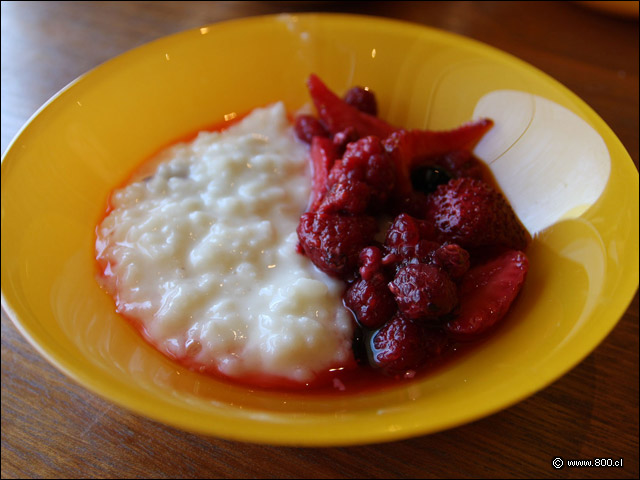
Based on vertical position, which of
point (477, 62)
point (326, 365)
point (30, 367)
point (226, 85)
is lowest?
point (30, 367)

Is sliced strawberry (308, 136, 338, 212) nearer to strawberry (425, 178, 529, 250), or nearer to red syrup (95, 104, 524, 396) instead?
strawberry (425, 178, 529, 250)

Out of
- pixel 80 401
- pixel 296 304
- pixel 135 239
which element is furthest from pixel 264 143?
pixel 80 401

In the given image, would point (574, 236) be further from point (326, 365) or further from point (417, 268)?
point (326, 365)

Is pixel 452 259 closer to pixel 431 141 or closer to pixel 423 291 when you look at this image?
pixel 423 291

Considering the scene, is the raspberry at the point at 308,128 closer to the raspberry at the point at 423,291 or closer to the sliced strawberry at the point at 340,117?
the sliced strawberry at the point at 340,117

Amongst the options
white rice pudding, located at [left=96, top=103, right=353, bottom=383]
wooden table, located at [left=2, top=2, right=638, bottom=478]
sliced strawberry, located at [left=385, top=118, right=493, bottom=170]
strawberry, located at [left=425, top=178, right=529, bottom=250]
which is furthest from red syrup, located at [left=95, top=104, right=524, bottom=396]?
sliced strawberry, located at [left=385, top=118, right=493, bottom=170]

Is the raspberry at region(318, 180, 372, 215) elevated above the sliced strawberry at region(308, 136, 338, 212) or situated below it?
above

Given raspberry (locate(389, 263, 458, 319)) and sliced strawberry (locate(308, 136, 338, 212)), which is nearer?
raspberry (locate(389, 263, 458, 319))
